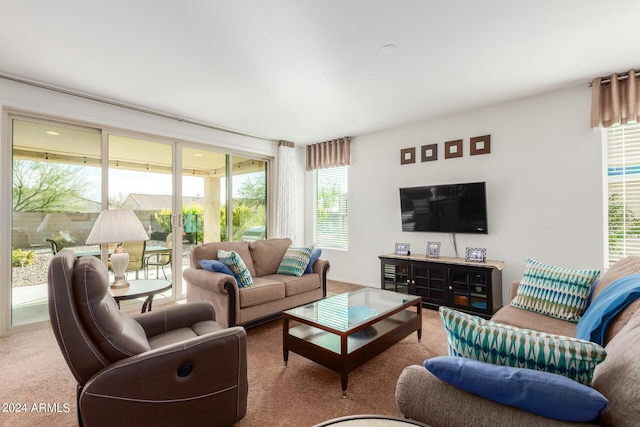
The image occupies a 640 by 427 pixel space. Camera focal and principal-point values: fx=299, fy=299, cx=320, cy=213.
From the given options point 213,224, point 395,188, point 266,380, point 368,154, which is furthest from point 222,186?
point 266,380

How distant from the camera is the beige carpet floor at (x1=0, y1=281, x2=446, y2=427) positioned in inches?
70.0

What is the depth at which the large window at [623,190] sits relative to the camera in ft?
9.69

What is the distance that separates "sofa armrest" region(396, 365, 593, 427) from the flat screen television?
310 cm

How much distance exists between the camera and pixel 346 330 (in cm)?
198

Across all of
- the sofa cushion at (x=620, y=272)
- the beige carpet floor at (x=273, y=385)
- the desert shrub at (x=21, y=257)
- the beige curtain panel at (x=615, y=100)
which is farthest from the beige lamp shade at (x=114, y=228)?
the beige curtain panel at (x=615, y=100)

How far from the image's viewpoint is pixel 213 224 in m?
4.59

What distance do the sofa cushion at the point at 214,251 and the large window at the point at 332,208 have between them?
2.05 m

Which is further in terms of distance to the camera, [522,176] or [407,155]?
[407,155]

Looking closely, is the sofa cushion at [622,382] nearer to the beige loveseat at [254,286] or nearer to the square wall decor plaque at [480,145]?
the beige loveseat at [254,286]

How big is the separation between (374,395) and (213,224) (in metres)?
3.46

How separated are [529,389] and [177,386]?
1.44 meters

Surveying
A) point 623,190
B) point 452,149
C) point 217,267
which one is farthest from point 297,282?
point 623,190

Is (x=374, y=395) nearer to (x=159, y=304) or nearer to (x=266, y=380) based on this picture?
(x=266, y=380)

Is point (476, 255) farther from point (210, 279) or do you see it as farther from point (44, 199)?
point (44, 199)
